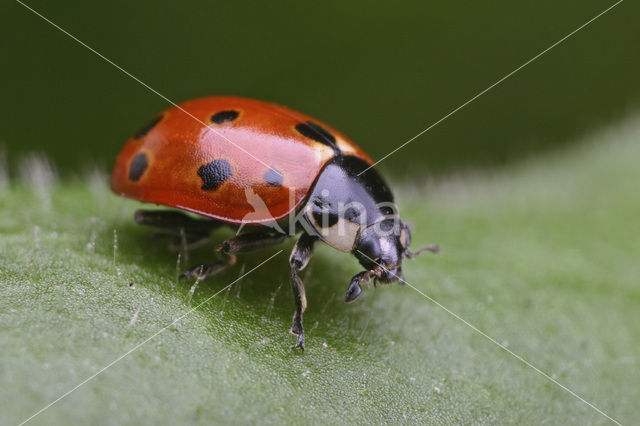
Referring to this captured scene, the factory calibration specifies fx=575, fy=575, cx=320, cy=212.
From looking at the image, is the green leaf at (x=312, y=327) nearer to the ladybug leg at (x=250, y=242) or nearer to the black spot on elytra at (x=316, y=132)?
the ladybug leg at (x=250, y=242)

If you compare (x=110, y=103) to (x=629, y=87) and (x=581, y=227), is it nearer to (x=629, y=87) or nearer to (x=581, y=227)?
(x=581, y=227)

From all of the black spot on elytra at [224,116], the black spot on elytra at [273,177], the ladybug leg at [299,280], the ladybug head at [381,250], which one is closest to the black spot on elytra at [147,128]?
the black spot on elytra at [224,116]

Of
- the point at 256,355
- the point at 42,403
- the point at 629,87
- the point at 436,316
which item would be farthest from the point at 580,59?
the point at 42,403

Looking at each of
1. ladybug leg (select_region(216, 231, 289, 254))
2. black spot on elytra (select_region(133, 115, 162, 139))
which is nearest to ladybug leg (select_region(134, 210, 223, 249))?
ladybug leg (select_region(216, 231, 289, 254))

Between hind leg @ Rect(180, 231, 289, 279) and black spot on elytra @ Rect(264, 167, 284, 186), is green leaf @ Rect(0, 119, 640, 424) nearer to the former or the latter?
hind leg @ Rect(180, 231, 289, 279)

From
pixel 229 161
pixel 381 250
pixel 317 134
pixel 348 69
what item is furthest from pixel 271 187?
pixel 348 69

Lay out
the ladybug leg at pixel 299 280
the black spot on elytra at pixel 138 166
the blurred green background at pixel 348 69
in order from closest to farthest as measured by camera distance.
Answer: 1. the ladybug leg at pixel 299 280
2. the black spot on elytra at pixel 138 166
3. the blurred green background at pixel 348 69

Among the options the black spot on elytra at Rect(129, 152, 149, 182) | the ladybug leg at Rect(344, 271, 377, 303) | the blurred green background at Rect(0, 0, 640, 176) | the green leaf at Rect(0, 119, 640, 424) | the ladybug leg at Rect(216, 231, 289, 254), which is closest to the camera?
the green leaf at Rect(0, 119, 640, 424)
